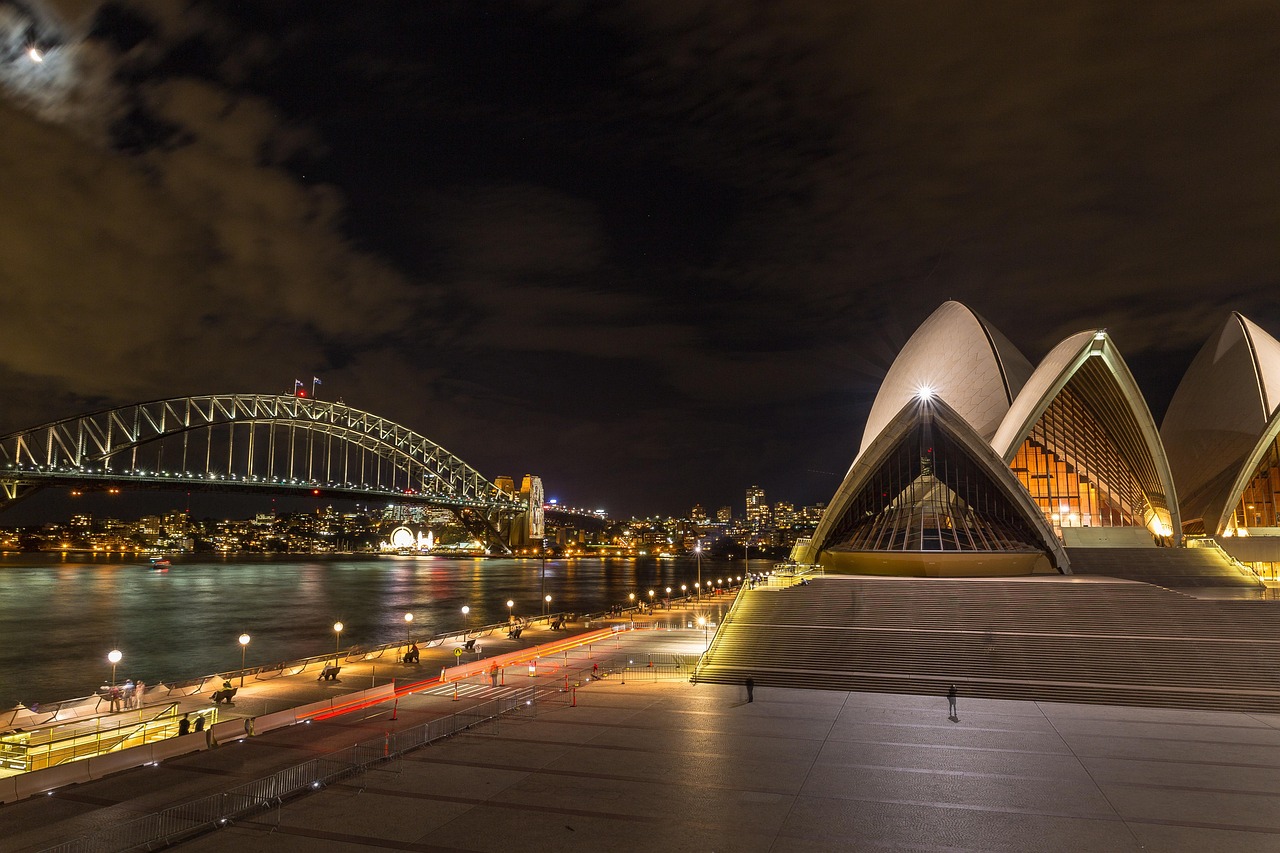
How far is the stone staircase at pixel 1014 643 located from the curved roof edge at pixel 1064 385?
26.5 feet

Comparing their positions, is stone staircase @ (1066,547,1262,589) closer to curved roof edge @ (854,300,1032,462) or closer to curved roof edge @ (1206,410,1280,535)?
curved roof edge @ (854,300,1032,462)

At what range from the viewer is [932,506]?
24828 millimetres

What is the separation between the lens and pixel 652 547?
16638 cm

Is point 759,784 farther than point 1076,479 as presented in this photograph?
No

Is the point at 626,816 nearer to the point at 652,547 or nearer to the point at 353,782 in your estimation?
the point at 353,782

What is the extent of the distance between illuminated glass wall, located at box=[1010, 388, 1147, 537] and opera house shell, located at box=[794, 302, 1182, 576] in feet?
0.16

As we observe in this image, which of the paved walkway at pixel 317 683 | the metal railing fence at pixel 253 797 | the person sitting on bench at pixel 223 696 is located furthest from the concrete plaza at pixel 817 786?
the person sitting on bench at pixel 223 696

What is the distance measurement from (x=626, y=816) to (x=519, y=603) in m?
38.8

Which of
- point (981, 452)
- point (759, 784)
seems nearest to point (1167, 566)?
point (981, 452)

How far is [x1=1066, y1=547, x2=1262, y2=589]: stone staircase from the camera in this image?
22391 mm

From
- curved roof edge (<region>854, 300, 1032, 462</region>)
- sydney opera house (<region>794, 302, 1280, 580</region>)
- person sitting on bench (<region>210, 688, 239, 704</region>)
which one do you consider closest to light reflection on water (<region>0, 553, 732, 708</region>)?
person sitting on bench (<region>210, 688, 239, 704</region>)

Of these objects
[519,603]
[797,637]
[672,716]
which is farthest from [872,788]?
[519,603]

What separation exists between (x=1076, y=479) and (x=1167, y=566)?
25.2 feet

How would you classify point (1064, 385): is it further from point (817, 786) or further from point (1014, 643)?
point (817, 786)
